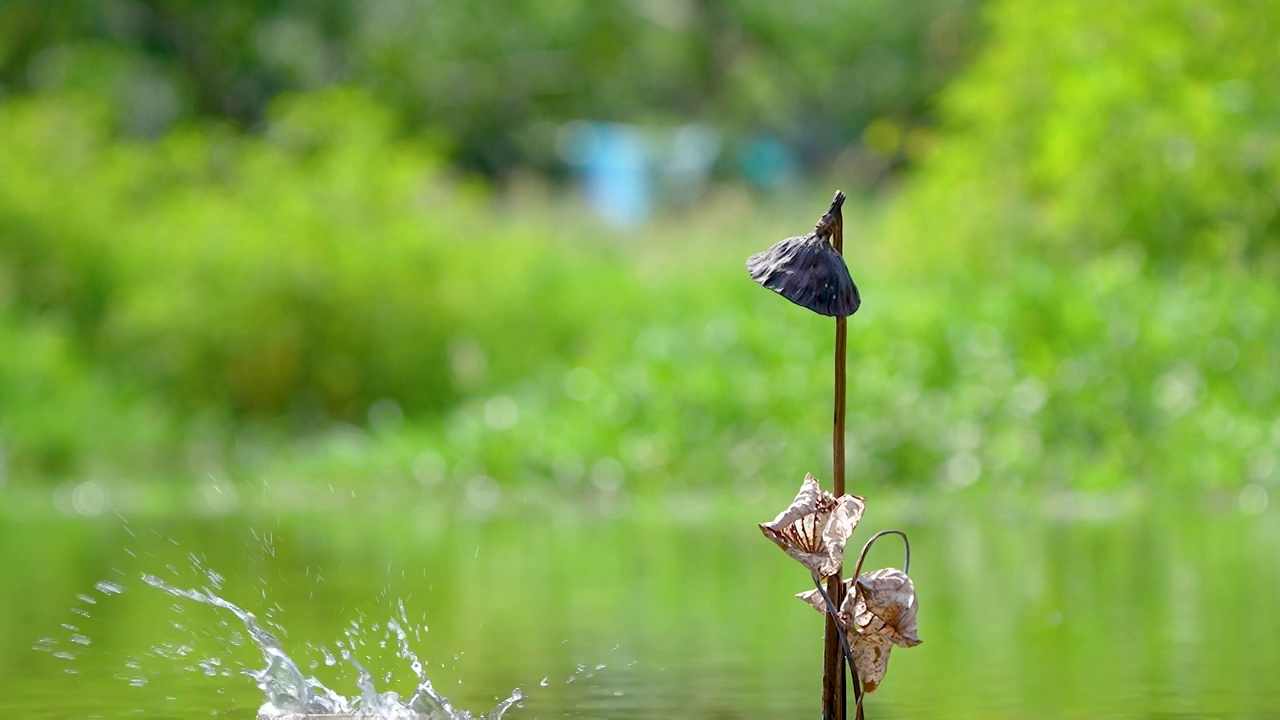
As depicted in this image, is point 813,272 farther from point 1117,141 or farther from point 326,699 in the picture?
point 1117,141

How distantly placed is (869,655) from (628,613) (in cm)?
285

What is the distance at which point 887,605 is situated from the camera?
364cm

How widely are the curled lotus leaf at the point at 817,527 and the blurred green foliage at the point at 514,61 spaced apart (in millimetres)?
22817

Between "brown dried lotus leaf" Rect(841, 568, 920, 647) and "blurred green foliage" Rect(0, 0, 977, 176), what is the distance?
75.0 feet

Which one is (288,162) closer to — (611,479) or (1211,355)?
(611,479)

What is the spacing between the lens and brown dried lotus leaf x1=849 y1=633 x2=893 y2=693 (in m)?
3.69

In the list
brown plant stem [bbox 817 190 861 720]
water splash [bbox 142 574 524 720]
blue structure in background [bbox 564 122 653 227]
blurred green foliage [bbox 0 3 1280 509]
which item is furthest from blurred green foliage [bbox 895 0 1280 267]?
blue structure in background [bbox 564 122 653 227]

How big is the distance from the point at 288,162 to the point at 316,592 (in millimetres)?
8829

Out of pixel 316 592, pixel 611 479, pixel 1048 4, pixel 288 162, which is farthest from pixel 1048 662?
pixel 288 162

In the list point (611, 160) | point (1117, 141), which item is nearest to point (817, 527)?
point (1117, 141)

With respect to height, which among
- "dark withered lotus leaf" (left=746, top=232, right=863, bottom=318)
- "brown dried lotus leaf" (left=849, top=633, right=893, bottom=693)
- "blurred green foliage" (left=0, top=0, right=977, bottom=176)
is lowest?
"brown dried lotus leaf" (left=849, top=633, right=893, bottom=693)

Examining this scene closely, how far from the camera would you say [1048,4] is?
13383 mm

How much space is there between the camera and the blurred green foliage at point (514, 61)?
88.2ft

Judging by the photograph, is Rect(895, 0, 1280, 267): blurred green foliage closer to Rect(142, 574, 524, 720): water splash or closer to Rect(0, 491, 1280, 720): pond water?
Rect(0, 491, 1280, 720): pond water
